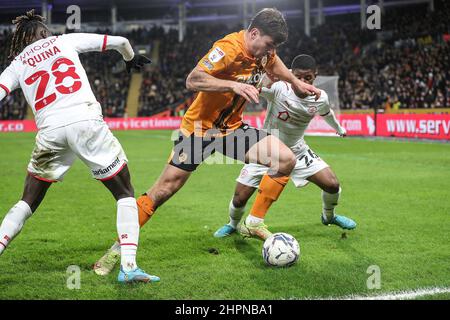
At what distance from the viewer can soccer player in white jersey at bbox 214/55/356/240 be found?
6.43 m

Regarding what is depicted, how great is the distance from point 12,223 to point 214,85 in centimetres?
202

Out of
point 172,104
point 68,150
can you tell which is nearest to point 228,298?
point 68,150

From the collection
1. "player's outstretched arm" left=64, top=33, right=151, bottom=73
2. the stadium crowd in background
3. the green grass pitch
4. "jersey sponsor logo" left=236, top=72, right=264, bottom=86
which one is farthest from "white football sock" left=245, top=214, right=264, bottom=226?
the stadium crowd in background

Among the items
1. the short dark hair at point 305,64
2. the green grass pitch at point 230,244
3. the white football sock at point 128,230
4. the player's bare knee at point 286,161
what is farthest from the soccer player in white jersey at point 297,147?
the white football sock at point 128,230

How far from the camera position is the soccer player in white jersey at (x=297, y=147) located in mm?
6434

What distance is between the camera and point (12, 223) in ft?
15.0

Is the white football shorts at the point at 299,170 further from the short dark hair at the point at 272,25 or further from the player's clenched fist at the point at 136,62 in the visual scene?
the player's clenched fist at the point at 136,62

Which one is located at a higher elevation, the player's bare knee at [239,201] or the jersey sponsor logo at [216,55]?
the jersey sponsor logo at [216,55]

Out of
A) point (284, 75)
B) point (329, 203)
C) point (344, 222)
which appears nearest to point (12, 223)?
point (284, 75)

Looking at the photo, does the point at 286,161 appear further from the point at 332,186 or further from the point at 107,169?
the point at 107,169

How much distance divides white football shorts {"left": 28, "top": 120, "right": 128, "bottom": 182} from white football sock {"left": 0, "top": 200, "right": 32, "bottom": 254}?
29 centimetres

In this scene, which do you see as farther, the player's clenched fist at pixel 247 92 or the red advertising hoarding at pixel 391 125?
the red advertising hoarding at pixel 391 125

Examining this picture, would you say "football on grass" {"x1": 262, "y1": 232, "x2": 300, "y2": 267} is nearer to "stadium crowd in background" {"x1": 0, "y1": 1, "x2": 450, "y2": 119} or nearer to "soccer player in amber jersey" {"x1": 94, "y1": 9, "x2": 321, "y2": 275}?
"soccer player in amber jersey" {"x1": 94, "y1": 9, "x2": 321, "y2": 275}

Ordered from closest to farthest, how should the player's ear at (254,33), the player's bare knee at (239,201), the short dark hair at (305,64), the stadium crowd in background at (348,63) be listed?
the player's ear at (254,33) < the short dark hair at (305,64) < the player's bare knee at (239,201) < the stadium crowd in background at (348,63)
